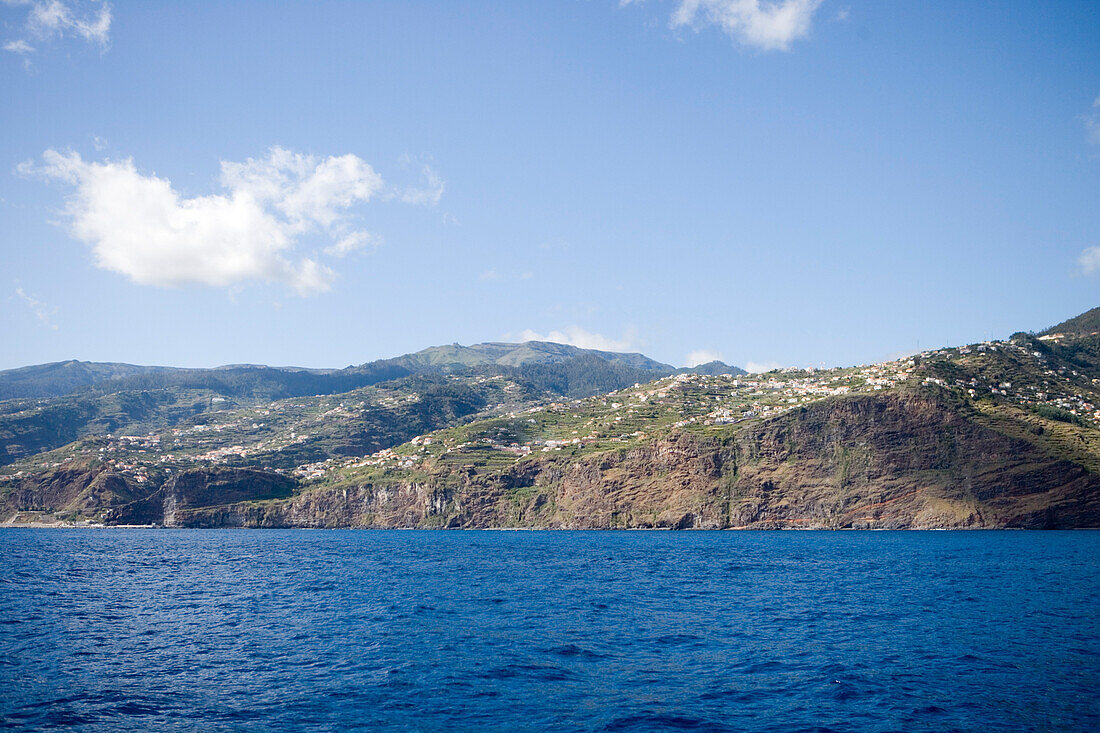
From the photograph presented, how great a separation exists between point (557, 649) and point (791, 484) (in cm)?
12774

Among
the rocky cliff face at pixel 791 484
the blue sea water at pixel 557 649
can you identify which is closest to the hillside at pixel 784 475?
the rocky cliff face at pixel 791 484

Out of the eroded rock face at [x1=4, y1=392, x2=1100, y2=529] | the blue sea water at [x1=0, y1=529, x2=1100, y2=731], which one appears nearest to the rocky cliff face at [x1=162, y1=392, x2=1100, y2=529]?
the eroded rock face at [x1=4, y1=392, x2=1100, y2=529]

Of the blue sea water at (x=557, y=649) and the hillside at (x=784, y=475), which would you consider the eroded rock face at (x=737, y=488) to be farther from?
the blue sea water at (x=557, y=649)

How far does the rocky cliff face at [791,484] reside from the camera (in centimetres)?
13562

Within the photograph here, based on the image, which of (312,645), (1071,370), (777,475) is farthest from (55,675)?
(1071,370)

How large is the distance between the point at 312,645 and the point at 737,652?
2027 centimetres

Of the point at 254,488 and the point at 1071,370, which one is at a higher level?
the point at 1071,370

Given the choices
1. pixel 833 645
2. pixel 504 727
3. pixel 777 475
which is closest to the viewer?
pixel 504 727

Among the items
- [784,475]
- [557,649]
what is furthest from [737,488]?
Result: [557,649]

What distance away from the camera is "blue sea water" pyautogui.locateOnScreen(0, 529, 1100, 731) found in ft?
82.5

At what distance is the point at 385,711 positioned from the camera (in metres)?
25.5

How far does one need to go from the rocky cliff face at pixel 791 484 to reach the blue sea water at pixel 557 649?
240 feet

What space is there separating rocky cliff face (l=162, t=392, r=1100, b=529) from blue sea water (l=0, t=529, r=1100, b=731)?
7317 cm

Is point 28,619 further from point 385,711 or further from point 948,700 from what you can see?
point 948,700
